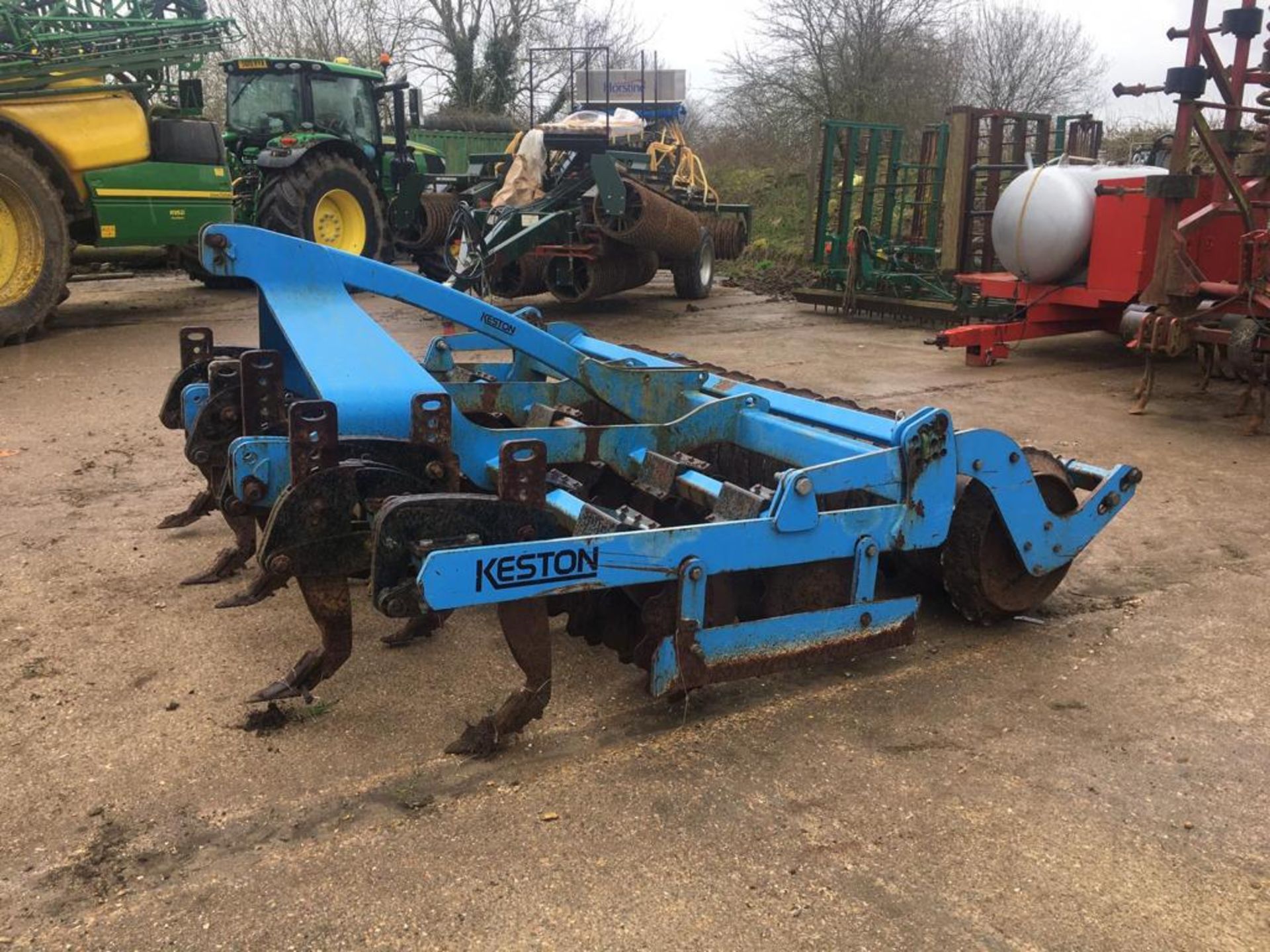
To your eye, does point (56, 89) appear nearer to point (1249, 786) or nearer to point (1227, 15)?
point (1227, 15)

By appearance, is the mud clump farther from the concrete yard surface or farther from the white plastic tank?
the white plastic tank

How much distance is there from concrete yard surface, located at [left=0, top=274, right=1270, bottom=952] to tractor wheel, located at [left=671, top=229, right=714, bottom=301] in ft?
27.6

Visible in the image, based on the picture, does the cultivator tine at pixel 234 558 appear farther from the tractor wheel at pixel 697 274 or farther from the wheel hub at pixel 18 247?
the tractor wheel at pixel 697 274

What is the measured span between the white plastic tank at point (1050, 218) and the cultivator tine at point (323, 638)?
6.71 m

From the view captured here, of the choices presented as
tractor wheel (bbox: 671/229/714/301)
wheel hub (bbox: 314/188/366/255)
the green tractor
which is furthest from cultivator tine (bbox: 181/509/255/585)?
tractor wheel (bbox: 671/229/714/301)

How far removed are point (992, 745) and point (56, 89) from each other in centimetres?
863

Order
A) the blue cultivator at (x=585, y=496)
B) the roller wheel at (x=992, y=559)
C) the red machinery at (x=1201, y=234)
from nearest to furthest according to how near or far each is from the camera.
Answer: the blue cultivator at (x=585, y=496) < the roller wheel at (x=992, y=559) < the red machinery at (x=1201, y=234)

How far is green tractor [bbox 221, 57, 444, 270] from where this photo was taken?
415 inches

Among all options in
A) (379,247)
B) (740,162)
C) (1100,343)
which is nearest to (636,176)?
(379,247)

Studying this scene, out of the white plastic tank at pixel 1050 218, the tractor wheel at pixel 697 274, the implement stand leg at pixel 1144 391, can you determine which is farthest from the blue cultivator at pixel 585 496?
the tractor wheel at pixel 697 274

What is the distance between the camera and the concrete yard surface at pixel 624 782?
2.09 metres

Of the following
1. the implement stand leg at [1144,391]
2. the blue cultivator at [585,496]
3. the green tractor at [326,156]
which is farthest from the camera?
the green tractor at [326,156]

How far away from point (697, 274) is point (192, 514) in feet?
29.2

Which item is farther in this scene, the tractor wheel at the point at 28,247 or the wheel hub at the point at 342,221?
the wheel hub at the point at 342,221
